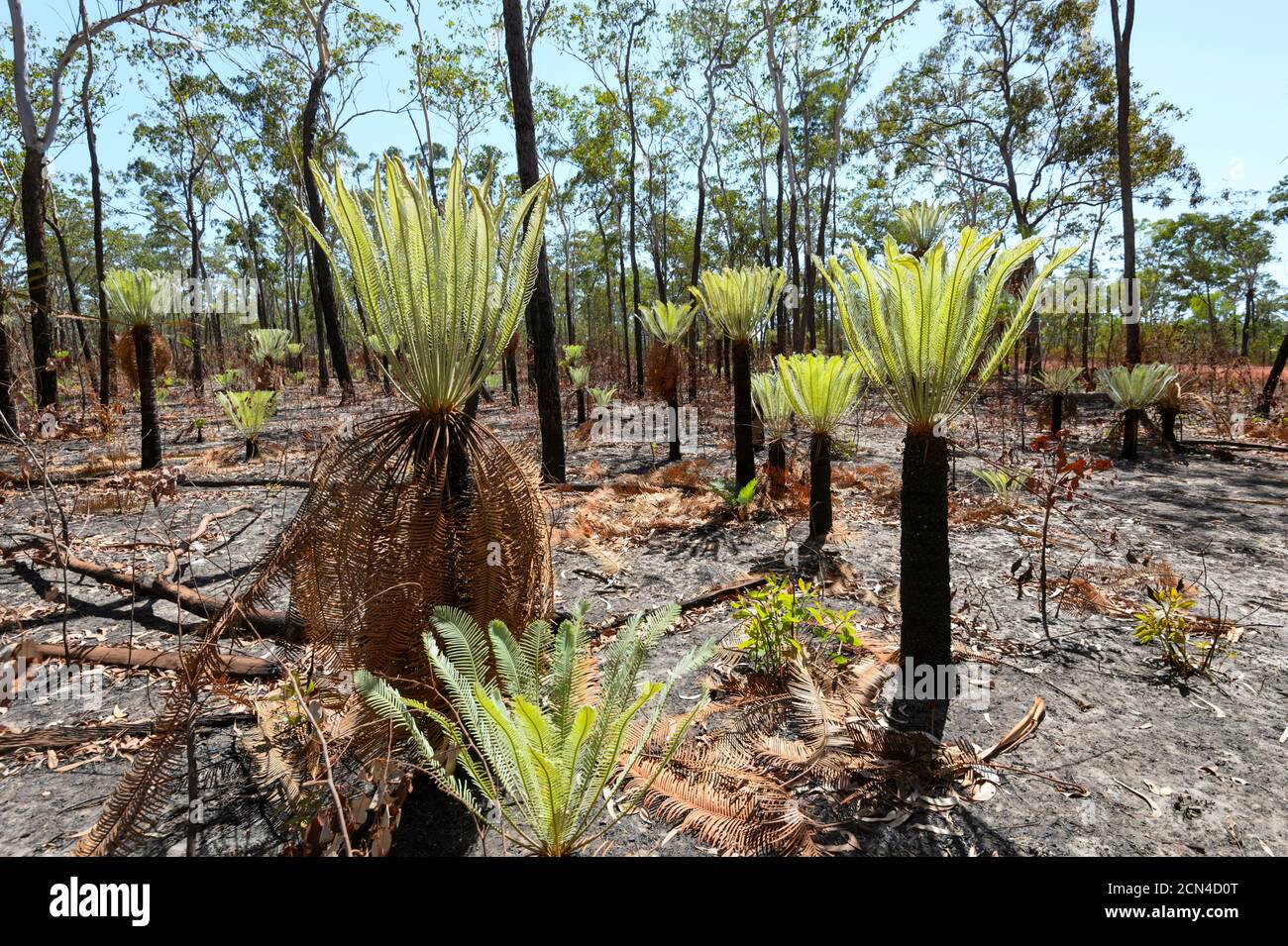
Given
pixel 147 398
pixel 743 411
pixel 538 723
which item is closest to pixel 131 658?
pixel 538 723

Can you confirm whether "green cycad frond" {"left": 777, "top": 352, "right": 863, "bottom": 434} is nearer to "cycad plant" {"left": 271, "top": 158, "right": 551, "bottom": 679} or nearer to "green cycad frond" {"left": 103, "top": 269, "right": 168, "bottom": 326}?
"cycad plant" {"left": 271, "top": 158, "right": 551, "bottom": 679}

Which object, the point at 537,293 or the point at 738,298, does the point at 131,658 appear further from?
the point at 738,298

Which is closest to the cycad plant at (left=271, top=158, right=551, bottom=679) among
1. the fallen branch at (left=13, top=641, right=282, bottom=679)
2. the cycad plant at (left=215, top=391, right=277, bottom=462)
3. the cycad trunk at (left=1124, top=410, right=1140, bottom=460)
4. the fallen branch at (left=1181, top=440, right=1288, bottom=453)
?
the fallen branch at (left=13, top=641, right=282, bottom=679)

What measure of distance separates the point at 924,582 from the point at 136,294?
30.3 ft

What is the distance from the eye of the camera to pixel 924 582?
8.48 ft

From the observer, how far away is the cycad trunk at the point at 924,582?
8.27 ft

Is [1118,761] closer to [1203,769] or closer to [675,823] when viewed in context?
[1203,769]

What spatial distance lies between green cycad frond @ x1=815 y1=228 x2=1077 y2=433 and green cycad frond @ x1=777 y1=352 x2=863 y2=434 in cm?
215

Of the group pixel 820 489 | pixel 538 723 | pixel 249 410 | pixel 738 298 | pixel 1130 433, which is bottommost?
pixel 538 723

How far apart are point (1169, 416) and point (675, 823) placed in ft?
32.4

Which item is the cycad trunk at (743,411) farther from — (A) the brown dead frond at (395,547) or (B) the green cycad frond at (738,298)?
(A) the brown dead frond at (395,547)
